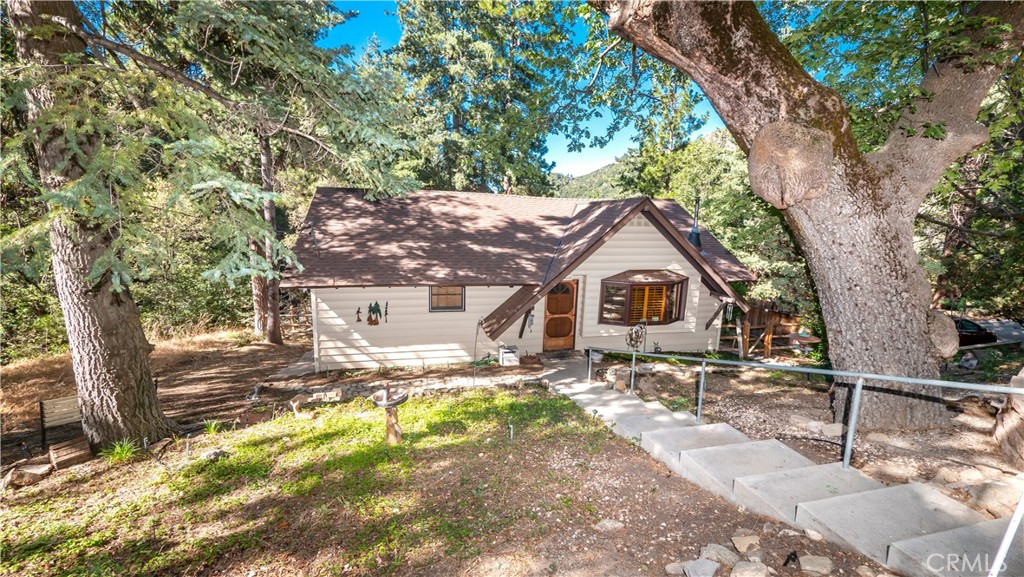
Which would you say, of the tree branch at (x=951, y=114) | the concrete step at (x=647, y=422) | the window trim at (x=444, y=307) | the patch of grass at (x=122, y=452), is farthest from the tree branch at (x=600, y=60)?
the patch of grass at (x=122, y=452)

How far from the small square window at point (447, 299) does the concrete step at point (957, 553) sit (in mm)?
9789

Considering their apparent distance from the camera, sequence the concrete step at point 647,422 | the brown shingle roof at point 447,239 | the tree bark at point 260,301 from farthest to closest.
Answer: the tree bark at point 260,301 < the brown shingle roof at point 447,239 < the concrete step at point 647,422

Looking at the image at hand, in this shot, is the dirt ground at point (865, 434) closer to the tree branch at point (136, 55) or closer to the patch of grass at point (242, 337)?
the tree branch at point (136, 55)

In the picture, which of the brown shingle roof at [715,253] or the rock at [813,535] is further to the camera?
the brown shingle roof at [715,253]

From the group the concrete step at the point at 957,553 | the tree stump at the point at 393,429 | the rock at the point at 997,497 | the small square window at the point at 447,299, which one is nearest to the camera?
the concrete step at the point at 957,553

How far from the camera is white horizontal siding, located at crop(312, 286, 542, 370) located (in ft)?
35.2

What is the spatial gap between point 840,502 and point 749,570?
4.10 feet

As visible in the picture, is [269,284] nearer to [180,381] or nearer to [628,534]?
[180,381]

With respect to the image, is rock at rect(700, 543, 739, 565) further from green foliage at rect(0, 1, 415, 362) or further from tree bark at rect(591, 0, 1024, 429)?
green foliage at rect(0, 1, 415, 362)

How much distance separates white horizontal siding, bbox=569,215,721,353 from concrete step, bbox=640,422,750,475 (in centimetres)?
600

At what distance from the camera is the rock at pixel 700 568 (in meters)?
3.22

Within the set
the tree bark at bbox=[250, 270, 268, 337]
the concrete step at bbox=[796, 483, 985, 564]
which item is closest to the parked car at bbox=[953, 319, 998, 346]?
the concrete step at bbox=[796, 483, 985, 564]

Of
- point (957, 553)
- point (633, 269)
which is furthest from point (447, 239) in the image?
point (957, 553)

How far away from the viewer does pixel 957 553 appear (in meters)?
2.78
